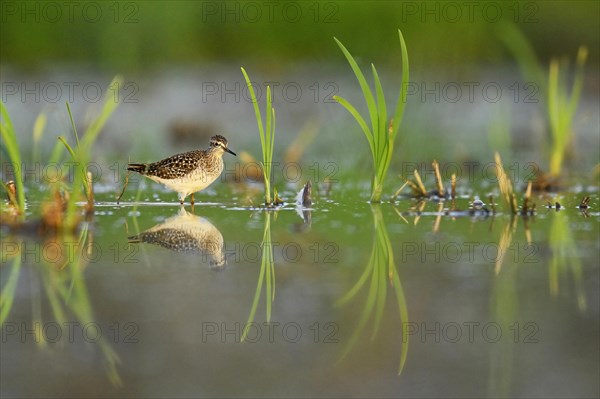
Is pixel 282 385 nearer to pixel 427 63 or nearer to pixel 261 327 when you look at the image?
pixel 261 327

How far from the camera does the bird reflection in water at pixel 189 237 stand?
5.56 meters

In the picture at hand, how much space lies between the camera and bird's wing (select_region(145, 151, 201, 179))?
301 inches

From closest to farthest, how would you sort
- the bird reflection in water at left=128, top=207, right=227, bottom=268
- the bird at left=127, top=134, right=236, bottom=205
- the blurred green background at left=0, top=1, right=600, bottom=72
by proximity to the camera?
1. the bird reflection in water at left=128, top=207, right=227, bottom=268
2. the bird at left=127, top=134, right=236, bottom=205
3. the blurred green background at left=0, top=1, right=600, bottom=72

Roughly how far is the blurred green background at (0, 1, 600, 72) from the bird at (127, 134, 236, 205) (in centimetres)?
697

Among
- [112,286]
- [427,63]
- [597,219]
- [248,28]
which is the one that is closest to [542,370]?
[112,286]

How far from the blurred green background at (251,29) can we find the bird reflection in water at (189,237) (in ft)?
27.5

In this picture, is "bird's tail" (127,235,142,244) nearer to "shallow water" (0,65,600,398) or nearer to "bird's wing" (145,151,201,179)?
"shallow water" (0,65,600,398)

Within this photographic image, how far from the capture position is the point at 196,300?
4480 mm

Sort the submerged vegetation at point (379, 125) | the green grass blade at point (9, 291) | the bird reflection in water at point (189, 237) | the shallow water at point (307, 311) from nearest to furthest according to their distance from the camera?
the shallow water at point (307, 311)
the green grass blade at point (9, 291)
the bird reflection in water at point (189, 237)
the submerged vegetation at point (379, 125)

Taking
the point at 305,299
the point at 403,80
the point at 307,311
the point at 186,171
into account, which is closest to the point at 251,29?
the point at 186,171

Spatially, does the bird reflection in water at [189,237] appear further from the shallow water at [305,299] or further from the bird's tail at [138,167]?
the bird's tail at [138,167]

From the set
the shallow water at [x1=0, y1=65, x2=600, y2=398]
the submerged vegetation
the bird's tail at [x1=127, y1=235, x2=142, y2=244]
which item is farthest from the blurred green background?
the bird's tail at [x1=127, y1=235, x2=142, y2=244]

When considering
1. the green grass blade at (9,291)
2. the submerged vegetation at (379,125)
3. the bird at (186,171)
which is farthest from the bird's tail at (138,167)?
the green grass blade at (9,291)

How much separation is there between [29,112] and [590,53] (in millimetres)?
8911
